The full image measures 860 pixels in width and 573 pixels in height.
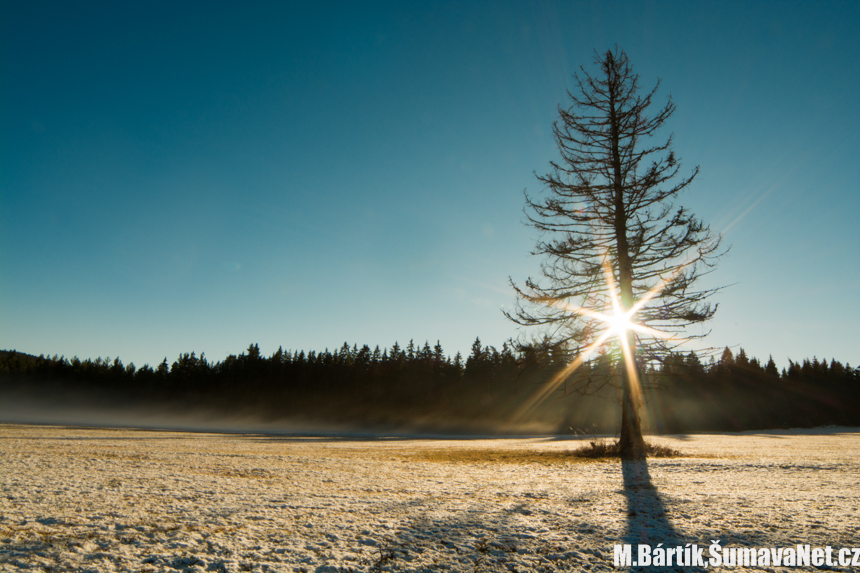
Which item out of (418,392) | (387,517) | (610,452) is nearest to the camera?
(387,517)

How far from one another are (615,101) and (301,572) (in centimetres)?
1808

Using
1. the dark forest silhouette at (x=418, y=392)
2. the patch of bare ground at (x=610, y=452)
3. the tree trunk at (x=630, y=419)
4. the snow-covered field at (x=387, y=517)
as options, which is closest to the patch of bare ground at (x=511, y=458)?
the patch of bare ground at (x=610, y=452)

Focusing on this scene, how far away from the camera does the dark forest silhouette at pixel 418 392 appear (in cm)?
6625

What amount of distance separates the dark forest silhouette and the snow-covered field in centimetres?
4544

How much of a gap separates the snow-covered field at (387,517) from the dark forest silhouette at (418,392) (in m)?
45.4

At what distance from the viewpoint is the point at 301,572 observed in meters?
3.46

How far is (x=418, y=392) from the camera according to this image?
78.8 meters

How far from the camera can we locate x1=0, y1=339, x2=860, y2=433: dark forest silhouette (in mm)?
66250

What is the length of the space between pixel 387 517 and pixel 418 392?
7549cm

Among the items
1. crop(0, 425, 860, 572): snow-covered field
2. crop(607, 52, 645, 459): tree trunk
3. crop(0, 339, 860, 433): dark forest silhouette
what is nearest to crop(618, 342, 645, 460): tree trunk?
crop(607, 52, 645, 459): tree trunk

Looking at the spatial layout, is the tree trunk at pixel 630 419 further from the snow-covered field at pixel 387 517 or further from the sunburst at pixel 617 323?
the snow-covered field at pixel 387 517

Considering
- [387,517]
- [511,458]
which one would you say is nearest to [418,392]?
[511,458]

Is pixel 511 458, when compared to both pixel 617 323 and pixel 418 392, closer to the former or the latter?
pixel 617 323

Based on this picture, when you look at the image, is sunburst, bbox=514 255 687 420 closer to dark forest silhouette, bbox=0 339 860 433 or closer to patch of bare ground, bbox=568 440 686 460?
patch of bare ground, bbox=568 440 686 460
